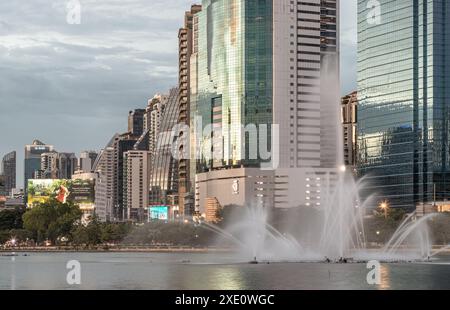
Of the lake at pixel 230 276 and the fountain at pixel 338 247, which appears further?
the fountain at pixel 338 247

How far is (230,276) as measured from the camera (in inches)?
4469

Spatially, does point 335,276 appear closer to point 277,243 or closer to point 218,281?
point 218,281

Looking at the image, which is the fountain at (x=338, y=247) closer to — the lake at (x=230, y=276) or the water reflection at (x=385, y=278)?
the water reflection at (x=385, y=278)

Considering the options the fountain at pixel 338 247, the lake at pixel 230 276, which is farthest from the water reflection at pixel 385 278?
the fountain at pixel 338 247

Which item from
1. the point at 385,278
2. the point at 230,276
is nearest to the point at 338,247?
the point at 385,278

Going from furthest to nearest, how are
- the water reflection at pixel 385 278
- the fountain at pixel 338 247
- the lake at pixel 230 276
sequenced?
the fountain at pixel 338 247, the lake at pixel 230 276, the water reflection at pixel 385 278

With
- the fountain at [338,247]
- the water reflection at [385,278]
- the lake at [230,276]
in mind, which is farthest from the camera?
the fountain at [338,247]

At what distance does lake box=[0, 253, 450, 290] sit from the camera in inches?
4023

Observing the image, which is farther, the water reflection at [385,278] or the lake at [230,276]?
the lake at [230,276]

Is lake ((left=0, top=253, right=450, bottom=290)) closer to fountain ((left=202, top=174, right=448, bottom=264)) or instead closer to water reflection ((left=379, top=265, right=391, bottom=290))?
water reflection ((left=379, top=265, right=391, bottom=290))

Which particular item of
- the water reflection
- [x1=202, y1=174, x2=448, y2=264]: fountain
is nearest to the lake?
the water reflection

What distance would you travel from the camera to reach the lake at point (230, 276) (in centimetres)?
10219
